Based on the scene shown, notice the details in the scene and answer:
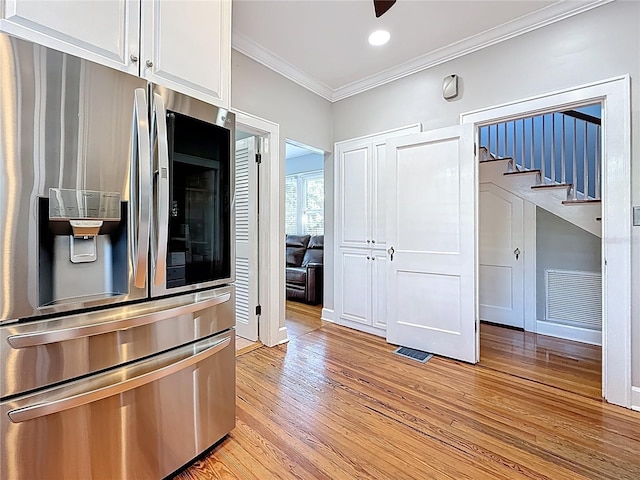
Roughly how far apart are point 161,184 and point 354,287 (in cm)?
275

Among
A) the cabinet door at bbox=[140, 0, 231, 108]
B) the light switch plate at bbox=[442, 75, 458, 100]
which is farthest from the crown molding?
the light switch plate at bbox=[442, 75, 458, 100]

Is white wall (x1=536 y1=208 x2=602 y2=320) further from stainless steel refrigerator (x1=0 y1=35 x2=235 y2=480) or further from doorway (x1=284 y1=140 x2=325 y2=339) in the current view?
stainless steel refrigerator (x1=0 y1=35 x2=235 y2=480)

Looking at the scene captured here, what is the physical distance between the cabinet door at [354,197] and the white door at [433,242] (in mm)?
408

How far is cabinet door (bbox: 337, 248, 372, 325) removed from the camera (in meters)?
3.64

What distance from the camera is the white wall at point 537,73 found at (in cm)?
215

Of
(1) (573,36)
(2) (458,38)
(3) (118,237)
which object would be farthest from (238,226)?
(1) (573,36)

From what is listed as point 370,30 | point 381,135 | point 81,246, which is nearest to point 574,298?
point 381,135

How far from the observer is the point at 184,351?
1.48 meters

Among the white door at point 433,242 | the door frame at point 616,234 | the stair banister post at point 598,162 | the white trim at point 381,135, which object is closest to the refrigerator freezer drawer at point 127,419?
the white door at point 433,242

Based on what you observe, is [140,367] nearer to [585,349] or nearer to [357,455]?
[357,455]

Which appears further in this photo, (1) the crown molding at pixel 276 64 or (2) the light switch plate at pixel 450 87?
(2) the light switch plate at pixel 450 87

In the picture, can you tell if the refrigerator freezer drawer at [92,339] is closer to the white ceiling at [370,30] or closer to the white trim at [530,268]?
the white ceiling at [370,30]

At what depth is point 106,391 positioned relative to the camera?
1.20 meters

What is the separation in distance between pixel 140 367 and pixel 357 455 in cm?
115
